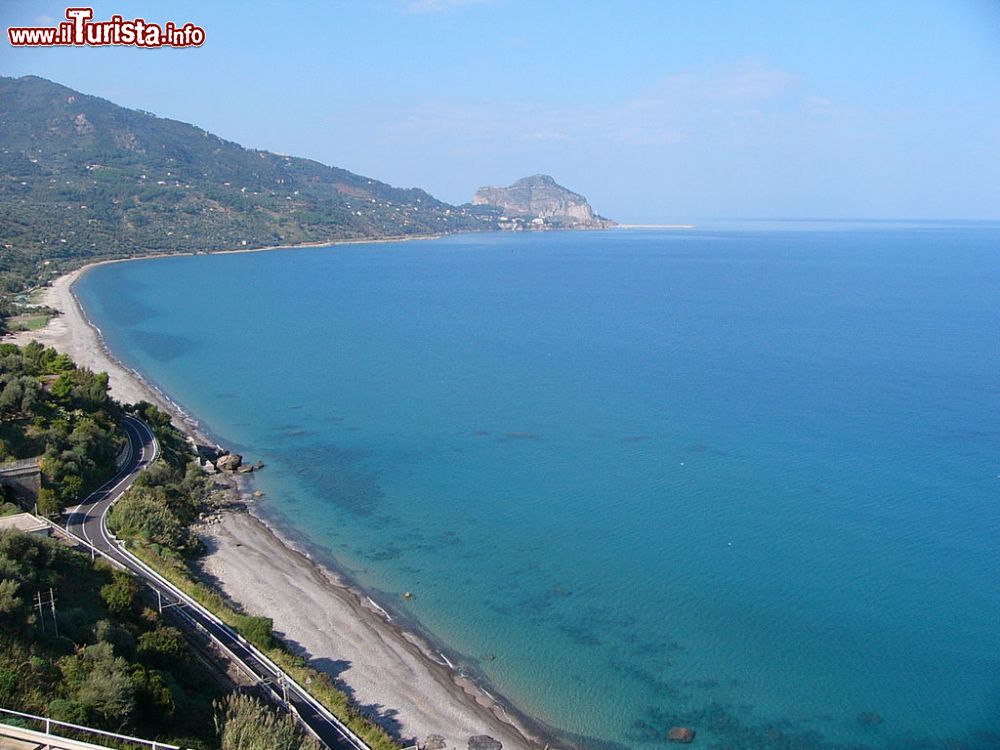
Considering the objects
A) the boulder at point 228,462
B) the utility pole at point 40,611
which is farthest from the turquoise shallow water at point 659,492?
the utility pole at point 40,611

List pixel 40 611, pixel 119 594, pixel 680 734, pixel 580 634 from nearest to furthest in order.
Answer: pixel 40 611
pixel 119 594
pixel 680 734
pixel 580 634

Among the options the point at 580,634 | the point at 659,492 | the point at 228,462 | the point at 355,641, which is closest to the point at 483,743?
the point at 355,641

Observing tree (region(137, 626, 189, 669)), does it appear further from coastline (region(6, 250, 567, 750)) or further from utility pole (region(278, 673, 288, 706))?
coastline (region(6, 250, 567, 750))

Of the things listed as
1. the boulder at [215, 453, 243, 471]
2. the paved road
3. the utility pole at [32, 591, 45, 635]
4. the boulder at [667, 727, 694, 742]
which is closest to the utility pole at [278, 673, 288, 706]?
the paved road

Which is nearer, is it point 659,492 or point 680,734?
point 680,734

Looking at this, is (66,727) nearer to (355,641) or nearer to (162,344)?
(355,641)

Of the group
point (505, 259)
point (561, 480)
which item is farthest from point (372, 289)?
point (561, 480)

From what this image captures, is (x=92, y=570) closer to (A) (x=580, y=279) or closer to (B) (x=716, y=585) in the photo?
(B) (x=716, y=585)
